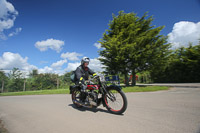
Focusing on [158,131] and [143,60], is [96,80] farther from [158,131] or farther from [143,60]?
[143,60]

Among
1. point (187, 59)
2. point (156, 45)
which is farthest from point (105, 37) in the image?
point (187, 59)

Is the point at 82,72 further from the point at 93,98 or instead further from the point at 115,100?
the point at 115,100

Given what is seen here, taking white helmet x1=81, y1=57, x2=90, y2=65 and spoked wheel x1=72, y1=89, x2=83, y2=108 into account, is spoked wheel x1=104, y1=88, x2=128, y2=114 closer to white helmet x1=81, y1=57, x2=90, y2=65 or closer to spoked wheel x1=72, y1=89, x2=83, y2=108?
spoked wheel x1=72, y1=89, x2=83, y2=108

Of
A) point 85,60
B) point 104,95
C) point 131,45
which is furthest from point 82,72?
point 131,45

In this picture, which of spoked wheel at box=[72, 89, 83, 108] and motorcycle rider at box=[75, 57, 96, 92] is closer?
motorcycle rider at box=[75, 57, 96, 92]

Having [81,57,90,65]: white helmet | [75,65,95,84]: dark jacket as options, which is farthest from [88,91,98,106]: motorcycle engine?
[81,57,90,65]: white helmet

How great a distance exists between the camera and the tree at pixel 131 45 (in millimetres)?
12555

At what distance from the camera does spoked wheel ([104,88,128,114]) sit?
9.49 feet

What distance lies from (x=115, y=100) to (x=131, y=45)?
33.3 feet

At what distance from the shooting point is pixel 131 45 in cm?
1202

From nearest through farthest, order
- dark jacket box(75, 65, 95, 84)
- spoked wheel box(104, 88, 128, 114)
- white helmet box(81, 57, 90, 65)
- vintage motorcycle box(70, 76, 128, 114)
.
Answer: spoked wheel box(104, 88, 128, 114), vintage motorcycle box(70, 76, 128, 114), dark jacket box(75, 65, 95, 84), white helmet box(81, 57, 90, 65)

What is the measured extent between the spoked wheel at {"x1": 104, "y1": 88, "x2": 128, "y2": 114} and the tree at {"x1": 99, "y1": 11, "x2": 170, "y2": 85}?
31.3ft

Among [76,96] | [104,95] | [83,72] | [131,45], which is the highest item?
[131,45]

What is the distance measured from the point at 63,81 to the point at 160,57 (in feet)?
56.6
